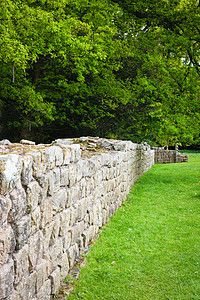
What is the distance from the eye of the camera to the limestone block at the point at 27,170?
8.83ft

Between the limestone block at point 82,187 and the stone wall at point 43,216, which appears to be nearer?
the stone wall at point 43,216

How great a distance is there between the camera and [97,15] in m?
12.9

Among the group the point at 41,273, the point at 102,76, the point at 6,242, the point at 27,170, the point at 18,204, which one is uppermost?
the point at 102,76

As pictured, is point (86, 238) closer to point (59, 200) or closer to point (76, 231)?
point (76, 231)

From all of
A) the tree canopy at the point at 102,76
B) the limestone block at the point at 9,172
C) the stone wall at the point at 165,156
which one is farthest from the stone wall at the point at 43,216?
the stone wall at the point at 165,156

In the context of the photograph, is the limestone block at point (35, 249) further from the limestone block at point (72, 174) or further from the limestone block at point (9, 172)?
the limestone block at point (72, 174)

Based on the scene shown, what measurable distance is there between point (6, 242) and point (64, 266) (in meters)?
1.72

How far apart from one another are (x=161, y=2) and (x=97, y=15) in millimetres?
3403

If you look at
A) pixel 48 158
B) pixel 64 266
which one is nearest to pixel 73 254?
pixel 64 266

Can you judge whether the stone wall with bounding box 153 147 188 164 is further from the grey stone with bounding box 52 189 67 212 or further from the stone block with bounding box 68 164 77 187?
the grey stone with bounding box 52 189 67 212

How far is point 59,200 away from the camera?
3730 mm

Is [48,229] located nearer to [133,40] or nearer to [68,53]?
[68,53]

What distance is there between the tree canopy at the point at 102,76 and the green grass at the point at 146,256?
576cm

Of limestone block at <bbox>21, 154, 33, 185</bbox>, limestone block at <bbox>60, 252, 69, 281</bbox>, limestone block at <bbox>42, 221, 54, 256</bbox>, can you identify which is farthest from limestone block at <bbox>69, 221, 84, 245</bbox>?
limestone block at <bbox>21, 154, 33, 185</bbox>
